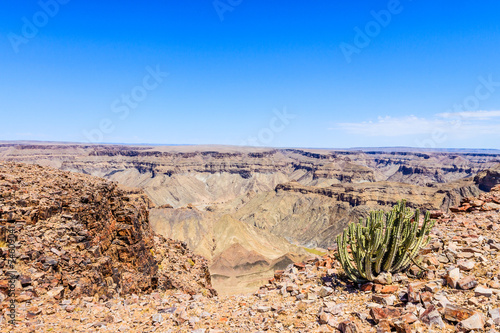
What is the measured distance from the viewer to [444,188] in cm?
12488

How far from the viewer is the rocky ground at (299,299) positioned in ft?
21.4

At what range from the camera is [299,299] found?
8648mm

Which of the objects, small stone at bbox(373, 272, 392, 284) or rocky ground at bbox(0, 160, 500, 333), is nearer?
rocky ground at bbox(0, 160, 500, 333)

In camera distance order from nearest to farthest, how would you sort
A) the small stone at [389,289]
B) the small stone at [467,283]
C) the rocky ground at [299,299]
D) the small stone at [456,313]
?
the small stone at [456,313] → the rocky ground at [299,299] → the small stone at [467,283] → the small stone at [389,289]

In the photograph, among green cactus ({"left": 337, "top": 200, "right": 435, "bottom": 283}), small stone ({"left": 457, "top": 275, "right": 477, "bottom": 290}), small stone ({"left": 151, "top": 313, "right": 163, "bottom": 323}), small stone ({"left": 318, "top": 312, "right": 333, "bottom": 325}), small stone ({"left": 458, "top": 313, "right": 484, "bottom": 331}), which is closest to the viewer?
small stone ({"left": 458, "top": 313, "right": 484, "bottom": 331})

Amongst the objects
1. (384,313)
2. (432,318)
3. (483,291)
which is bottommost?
(384,313)

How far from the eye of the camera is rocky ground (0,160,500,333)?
6.54 metres

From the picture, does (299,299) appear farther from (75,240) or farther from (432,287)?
(75,240)

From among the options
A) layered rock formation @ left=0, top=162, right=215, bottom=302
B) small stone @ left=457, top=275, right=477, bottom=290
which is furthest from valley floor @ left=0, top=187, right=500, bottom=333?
layered rock formation @ left=0, top=162, right=215, bottom=302

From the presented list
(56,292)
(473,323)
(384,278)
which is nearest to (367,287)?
(384,278)

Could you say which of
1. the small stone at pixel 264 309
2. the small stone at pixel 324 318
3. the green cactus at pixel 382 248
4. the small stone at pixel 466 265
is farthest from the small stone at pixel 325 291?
the small stone at pixel 466 265

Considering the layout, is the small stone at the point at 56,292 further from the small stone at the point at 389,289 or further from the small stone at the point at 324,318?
the small stone at the point at 389,289

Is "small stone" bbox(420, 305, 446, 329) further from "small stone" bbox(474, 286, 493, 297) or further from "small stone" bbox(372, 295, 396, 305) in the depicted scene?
"small stone" bbox(474, 286, 493, 297)

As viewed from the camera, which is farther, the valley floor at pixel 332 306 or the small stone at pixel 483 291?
the small stone at pixel 483 291
